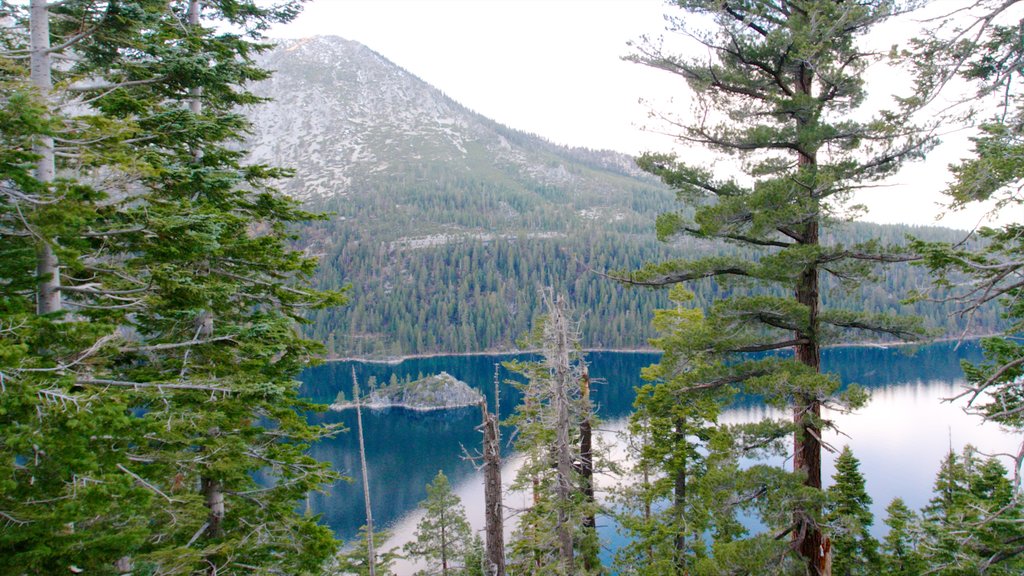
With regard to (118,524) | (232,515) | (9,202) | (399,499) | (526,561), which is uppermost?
(9,202)

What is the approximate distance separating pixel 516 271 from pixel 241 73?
140 metres

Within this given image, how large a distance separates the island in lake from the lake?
6.64 ft

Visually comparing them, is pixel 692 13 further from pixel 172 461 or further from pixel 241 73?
pixel 172 461

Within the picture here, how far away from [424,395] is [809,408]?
203 ft

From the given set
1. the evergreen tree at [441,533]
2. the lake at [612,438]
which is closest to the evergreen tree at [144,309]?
the lake at [612,438]

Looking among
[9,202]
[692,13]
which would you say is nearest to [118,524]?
[9,202]

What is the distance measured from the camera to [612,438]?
136 feet

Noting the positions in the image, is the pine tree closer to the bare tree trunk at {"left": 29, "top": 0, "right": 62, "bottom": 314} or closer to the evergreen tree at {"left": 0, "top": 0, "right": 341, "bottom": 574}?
the evergreen tree at {"left": 0, "top": 0, "right": 341, "bottom": 574}

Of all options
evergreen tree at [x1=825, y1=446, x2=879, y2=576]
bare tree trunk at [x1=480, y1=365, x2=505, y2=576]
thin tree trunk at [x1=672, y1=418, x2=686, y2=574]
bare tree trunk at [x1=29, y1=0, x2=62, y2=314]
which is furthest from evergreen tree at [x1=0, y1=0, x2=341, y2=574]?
evergreen tree at [x1=825, y1=446, x2=879, y2=576]

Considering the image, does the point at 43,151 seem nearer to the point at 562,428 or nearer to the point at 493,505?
the point at 493,505

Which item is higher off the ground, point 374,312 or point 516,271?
point 516,271

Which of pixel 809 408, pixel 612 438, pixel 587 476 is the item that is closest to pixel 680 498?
pixel 587 476

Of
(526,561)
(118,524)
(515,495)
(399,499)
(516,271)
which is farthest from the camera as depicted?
(516,271)

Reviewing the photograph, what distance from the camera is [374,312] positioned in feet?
427
